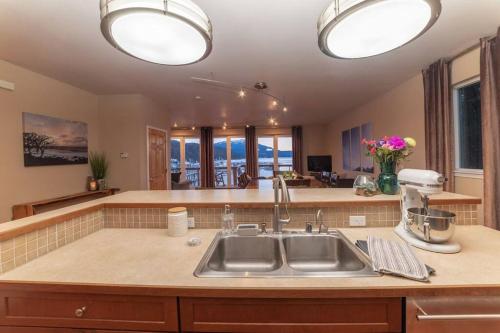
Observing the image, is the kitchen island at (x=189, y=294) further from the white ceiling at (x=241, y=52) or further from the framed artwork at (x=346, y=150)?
the framed artwork at (x=346, y=150)

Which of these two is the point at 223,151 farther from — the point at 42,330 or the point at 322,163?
the point at 42,330

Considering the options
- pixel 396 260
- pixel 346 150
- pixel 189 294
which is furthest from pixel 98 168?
pixel 346 150

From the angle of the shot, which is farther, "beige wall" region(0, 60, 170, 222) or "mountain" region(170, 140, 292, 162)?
"mountain" region(170, 140, 292, 162)

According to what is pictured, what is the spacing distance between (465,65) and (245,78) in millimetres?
2827

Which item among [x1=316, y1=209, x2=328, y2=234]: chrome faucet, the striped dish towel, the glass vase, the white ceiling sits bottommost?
the striped dish towel

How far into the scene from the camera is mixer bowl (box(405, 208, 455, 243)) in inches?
41.4

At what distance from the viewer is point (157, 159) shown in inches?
196

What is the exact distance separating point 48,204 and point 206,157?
5852 mm

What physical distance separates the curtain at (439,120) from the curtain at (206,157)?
692 cm

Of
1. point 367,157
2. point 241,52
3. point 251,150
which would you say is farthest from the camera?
point 251,150

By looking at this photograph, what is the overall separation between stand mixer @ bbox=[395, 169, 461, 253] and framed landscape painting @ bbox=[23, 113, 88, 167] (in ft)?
14.4

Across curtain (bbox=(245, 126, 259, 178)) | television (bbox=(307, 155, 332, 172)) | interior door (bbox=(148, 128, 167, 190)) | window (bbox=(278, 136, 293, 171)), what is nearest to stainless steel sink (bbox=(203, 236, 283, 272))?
interior door (bbox=(148, 128, 167, 190))

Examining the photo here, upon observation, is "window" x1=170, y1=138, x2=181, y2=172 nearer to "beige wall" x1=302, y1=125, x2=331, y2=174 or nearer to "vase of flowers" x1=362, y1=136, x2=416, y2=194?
"beige wall" x1=302, y1=125, x2=331, y2=174

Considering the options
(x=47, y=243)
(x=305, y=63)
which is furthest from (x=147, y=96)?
(x=47, y=243)
